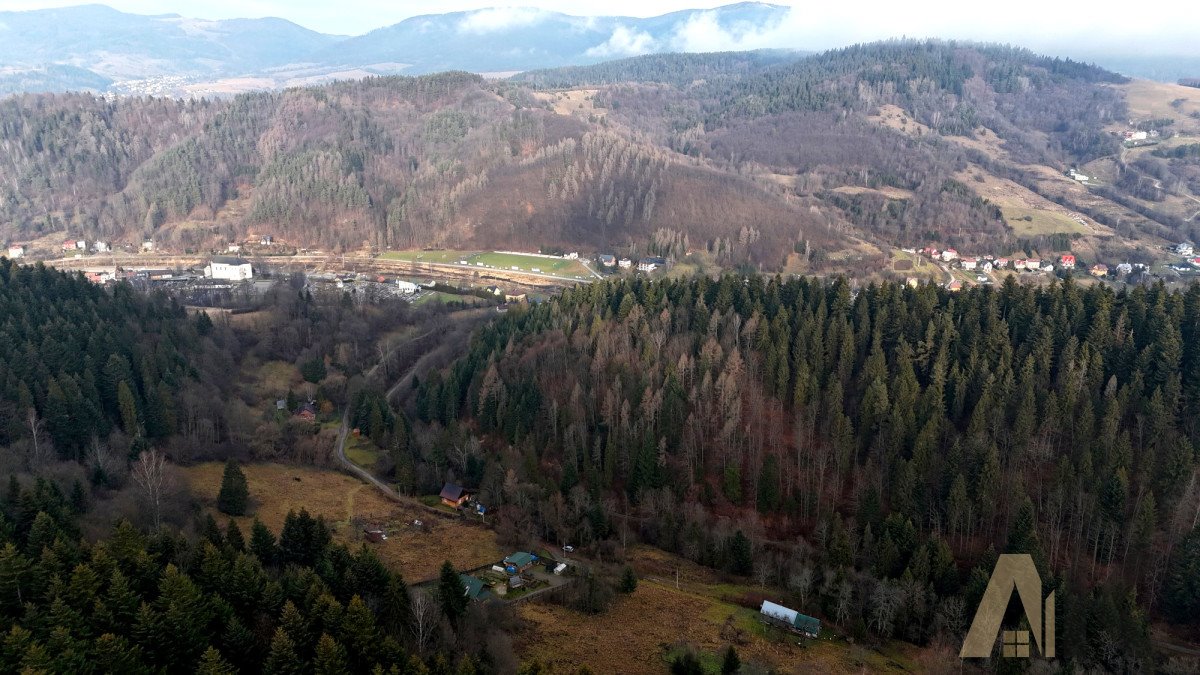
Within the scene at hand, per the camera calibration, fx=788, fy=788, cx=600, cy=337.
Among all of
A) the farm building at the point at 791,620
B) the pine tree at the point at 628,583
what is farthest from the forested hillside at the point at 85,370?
the farm building at the point at 791,620

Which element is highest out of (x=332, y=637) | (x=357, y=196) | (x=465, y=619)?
(x=357, y=196)

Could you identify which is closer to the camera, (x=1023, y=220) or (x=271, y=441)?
(x=271, y=441)

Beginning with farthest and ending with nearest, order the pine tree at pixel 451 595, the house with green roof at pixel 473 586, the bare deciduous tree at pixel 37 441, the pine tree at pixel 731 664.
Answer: the bare deciduous tree at pixel 37 441 < the house with green roof at pixel 473 586 < the pine tree at pixel 451 595 < the pine tree at pixel 731 664

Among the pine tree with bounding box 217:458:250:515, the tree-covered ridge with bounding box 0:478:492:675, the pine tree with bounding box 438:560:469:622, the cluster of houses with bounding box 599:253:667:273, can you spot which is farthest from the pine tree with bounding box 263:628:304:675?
the cluster of houses with bounding box 599:253:667:273

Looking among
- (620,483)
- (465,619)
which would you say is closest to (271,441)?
(620,483)

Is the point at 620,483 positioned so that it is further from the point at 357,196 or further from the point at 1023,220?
the point at 1023,220

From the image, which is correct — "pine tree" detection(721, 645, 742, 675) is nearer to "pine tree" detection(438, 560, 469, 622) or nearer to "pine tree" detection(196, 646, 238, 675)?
"pine tree" detection(438, 560, 469, 622)

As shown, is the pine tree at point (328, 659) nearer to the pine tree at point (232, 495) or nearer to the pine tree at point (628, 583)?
the pine tree at point (628, 583)
